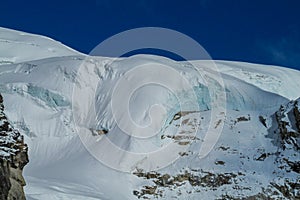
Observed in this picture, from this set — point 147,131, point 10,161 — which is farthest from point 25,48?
point 10,161

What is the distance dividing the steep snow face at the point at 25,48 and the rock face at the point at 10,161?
36.5 metres

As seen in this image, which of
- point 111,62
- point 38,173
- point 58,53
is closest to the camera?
point 38,173

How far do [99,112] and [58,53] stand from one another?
24186mm

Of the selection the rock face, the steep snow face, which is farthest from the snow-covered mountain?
the steep snow face

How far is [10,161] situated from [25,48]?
45.8m

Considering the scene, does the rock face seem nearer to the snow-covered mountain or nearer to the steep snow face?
the snow-covered mountain

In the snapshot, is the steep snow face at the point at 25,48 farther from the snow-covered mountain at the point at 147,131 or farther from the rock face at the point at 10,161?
the rock face at the point at 10,161

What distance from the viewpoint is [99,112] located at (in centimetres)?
3412

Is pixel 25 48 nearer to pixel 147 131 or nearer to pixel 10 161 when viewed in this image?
pixel 147 131

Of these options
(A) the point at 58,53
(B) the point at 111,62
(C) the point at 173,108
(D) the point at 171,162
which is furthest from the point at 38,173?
(A) the point at 58,53

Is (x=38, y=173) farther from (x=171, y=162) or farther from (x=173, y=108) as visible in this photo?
(x=173, y=108)

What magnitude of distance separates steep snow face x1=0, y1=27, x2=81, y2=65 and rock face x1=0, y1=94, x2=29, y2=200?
120 feet

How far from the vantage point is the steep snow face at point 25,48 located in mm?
51875

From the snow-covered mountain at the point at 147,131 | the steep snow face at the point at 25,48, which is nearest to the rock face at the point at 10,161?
the snow-covered mountain at the point at 147,131
